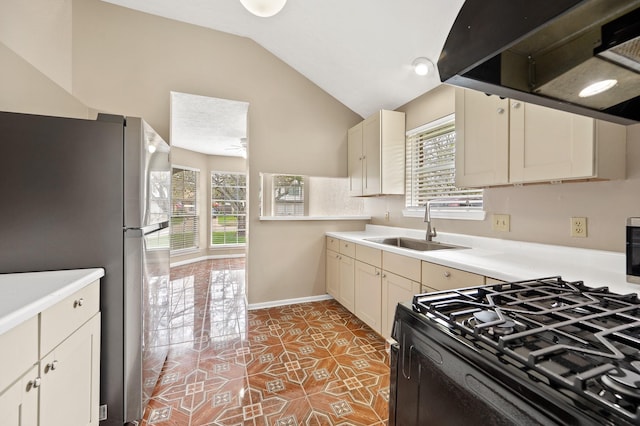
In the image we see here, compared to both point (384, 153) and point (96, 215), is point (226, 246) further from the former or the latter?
point (96, 215)

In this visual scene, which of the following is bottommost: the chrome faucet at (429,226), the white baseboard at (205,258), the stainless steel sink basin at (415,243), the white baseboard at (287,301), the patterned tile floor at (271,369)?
the patterned tile floor at (271,369)

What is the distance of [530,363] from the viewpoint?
0.50 meters

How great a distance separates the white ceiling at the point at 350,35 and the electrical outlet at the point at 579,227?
5.14ft

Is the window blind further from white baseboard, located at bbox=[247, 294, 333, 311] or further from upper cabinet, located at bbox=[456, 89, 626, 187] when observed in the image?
white baseboard, located at bbox=[247, 294, 333, 311]

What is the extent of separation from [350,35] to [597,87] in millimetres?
2200

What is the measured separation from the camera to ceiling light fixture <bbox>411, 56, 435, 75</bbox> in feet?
7.82

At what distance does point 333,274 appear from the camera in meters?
3.34

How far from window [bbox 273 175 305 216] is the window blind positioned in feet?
4.42

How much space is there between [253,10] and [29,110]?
1.65m

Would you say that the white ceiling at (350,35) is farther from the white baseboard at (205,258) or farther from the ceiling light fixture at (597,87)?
the white baseboard at (205,258)

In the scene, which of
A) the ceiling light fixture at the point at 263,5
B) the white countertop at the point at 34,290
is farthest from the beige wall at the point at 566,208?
the white countertop at the point at 34,290

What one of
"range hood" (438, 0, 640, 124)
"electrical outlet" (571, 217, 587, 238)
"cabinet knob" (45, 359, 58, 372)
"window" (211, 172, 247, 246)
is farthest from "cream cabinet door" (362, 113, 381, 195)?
"window" (211, 172, 247, 246)

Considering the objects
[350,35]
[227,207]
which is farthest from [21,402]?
[227,207]

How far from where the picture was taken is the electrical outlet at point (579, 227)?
5.09 feet
